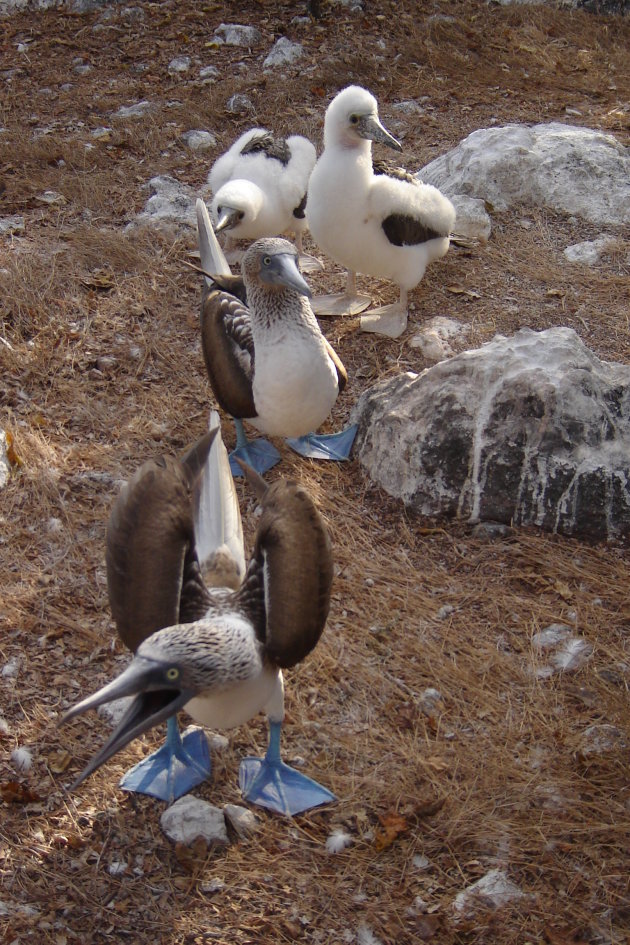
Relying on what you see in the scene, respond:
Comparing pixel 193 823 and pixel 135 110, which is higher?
pixel 135 110

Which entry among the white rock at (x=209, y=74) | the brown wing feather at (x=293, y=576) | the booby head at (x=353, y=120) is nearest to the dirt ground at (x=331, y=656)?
the brown wing feather at (x=293, y=576)

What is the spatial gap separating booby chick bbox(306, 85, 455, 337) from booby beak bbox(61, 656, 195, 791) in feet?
9.47

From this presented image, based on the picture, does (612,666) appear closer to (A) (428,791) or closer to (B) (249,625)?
(A) (428,791)

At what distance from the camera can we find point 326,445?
160 inches

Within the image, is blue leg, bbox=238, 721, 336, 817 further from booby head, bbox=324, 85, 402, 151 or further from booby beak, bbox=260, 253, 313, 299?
booby head, bbox=324, 85, 402, 151

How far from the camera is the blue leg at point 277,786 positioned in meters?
2.64

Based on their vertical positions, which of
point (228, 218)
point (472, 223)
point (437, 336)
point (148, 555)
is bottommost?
point (437, 336)

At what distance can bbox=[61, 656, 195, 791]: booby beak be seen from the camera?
80.5 inches

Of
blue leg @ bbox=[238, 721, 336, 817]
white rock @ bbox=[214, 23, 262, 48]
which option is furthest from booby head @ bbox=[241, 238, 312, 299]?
white rock @ bbox=[214, 23, 262, 48]

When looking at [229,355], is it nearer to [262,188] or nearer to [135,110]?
[262,188]

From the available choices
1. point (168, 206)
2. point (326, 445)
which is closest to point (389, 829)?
point (326, 445)

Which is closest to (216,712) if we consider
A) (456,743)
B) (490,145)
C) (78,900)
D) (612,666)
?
(78,900)

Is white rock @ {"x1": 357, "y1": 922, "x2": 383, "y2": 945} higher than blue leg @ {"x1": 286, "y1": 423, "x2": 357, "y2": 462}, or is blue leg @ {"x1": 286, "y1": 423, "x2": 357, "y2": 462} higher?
blue leg @ {"x1": 286, "y1": 423, "x2": 357, "y2": 462}

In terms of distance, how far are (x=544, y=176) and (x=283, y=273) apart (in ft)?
9.34
